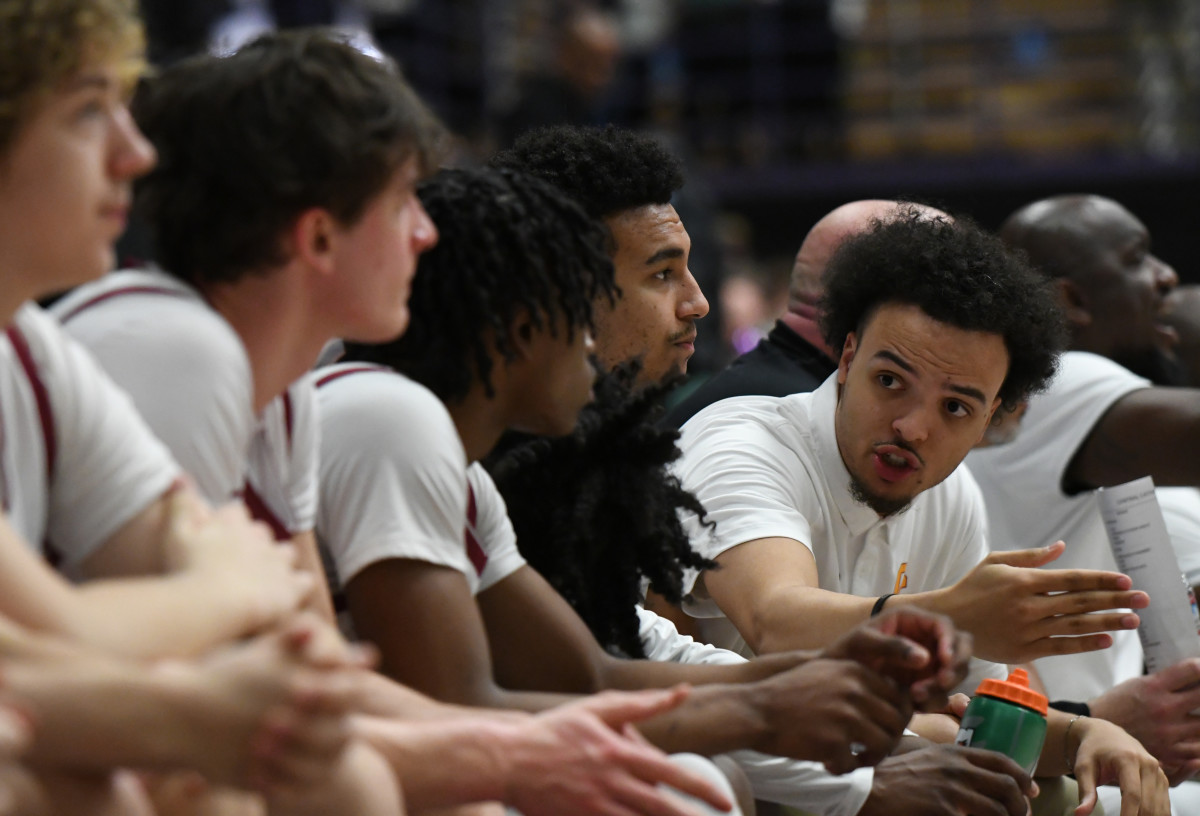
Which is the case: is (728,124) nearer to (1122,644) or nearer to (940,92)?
(940,92)

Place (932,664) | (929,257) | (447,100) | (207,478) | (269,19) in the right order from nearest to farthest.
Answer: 1. (207,478)
2. (932,664)
3. (929,257)
4. (269,19)
5. (447,100)

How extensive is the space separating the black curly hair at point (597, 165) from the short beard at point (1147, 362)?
158 cm

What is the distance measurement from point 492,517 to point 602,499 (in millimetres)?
292

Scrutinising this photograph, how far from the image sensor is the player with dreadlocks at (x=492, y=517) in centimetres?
162

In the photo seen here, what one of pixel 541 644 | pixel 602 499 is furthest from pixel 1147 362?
pixel 541 644

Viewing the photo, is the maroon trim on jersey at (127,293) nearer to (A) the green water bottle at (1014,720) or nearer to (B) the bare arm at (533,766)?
(B) the bare arm at (533,766)

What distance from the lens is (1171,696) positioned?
106 inches

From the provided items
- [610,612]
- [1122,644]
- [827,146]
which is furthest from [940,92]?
[610,612]

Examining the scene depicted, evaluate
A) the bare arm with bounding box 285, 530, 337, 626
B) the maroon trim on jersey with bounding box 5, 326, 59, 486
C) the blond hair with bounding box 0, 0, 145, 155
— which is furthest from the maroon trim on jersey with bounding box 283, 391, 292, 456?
the blond hair with bounding box 0, 0, 145, 155

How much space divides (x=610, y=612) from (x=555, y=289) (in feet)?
1.90

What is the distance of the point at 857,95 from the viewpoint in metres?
9.34

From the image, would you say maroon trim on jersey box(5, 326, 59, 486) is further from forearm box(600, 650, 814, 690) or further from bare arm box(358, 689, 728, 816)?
forearm box(600, 650, 814, 690)

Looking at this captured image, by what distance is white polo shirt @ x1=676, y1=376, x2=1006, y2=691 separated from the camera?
246 cm

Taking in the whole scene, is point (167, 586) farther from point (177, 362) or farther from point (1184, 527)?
point (1184, 527)
